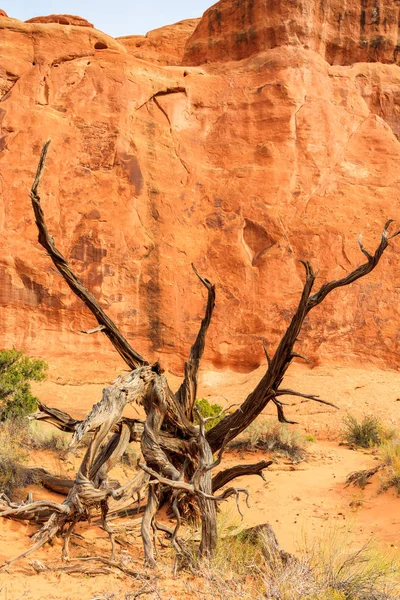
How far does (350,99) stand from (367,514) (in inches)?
716

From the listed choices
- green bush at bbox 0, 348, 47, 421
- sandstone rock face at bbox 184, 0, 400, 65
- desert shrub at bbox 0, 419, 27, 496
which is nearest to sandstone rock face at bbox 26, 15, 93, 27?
sandstone rock face at bbox 184, 0, 400, 65

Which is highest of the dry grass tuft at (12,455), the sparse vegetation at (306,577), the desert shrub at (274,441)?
the sparse vegetation at (306,577)

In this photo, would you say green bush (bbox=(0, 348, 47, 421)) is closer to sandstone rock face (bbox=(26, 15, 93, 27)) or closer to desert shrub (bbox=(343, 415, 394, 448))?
desert shrub (bbox=(343, 415, 394, 448))

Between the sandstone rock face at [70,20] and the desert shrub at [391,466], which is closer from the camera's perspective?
the desert shrub at [391,466]

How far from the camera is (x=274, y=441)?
1045 centimetres

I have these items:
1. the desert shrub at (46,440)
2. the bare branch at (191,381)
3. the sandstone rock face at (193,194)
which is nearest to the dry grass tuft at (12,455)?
the desert shrub at (46,440)

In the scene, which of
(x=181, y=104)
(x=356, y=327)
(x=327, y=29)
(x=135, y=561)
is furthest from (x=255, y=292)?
(x=135, y=561)

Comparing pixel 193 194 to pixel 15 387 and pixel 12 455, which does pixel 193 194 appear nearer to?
pixel 15 387

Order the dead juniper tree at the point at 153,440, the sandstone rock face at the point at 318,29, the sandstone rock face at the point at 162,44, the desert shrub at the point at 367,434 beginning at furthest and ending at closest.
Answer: the sandstone rock face at the point at 162,44, the sandstone rock face at the point at 318,29, the desert shrub at the point at 367,434, the dead juniper tree at the point at 153,440

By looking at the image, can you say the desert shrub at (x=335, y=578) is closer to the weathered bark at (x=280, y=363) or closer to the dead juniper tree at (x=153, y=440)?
the dead juniper tree at (x=153, y=440)

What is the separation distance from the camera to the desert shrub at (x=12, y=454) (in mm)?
6898

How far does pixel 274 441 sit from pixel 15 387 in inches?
180

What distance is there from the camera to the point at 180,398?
681 centimetres

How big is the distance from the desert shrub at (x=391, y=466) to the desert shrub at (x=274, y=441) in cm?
201
